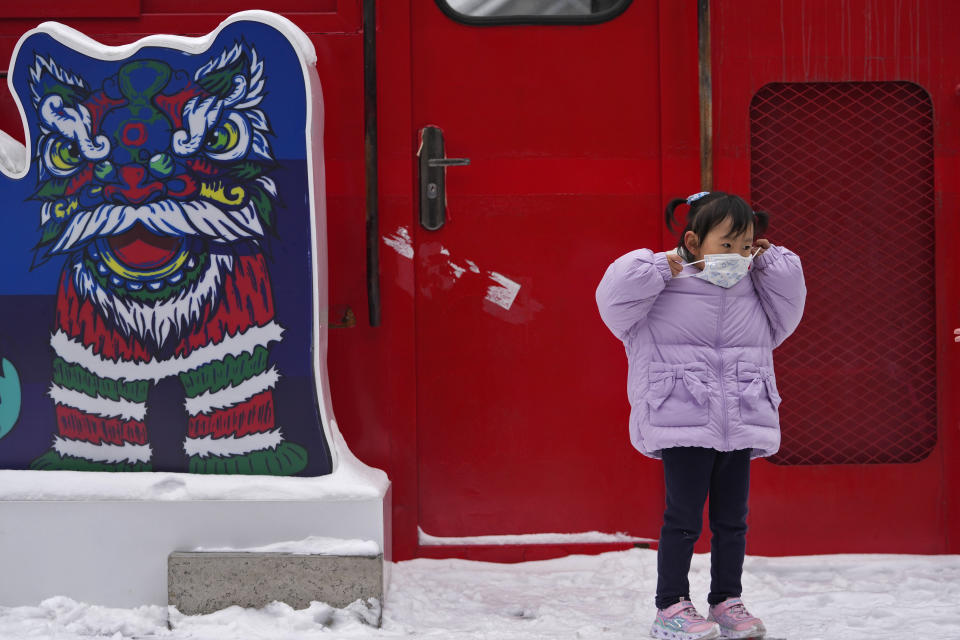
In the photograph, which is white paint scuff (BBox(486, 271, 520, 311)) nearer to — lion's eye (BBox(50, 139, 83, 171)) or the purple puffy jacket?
the purple puffy jacket

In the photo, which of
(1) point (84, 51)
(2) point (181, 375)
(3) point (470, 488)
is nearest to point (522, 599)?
(3) point (470, 488)

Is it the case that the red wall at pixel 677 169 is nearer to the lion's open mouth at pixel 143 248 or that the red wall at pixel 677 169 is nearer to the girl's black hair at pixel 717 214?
the lion's open mouth at pixel 143 248

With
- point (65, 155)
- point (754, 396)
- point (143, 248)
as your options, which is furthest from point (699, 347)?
point (65, 155)

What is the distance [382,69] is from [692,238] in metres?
1.28

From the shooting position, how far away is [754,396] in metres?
2.43

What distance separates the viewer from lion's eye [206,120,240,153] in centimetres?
277

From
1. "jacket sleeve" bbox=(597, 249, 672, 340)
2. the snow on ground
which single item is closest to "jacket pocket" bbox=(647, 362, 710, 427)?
"jacket sleeve" bbox=(597, 249, 672, 340)

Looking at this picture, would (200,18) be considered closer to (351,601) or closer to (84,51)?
(84,51)

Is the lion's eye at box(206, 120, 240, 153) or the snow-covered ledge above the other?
the lion's eye at box(206, 120, 240, 153)

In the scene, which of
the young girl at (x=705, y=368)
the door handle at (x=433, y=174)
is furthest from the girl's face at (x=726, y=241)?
the door handle at (x=433, y=174)

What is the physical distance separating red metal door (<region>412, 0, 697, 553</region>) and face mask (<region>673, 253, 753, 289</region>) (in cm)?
82

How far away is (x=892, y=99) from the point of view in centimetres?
328

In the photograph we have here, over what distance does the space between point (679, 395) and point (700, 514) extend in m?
0.34

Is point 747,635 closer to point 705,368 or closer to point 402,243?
point 705,368
